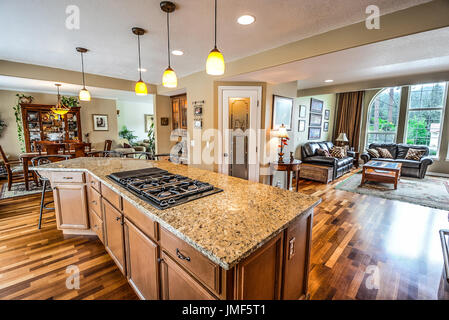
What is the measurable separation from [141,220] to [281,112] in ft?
12.0

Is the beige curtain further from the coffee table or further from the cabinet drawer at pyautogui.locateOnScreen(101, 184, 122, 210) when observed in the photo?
the cabinet drawer at pyautogui.locateOnScreen(101, 184, 122, 210)

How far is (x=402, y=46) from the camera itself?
2234 millimetres

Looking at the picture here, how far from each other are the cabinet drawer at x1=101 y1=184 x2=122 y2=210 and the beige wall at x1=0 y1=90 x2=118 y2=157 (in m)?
6.28

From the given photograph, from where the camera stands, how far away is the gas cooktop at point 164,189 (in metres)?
1.32

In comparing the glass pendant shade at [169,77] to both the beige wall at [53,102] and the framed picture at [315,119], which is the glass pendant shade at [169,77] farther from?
the beige wall at [53,102]

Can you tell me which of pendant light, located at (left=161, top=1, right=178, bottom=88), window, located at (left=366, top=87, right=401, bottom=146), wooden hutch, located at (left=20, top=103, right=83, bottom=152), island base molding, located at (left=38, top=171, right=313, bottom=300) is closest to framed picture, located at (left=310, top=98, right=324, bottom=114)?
window, located at (left=366, top=87, right=401, bottom=146)

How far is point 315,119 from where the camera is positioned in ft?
22.3

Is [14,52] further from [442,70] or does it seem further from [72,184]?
[442,70]

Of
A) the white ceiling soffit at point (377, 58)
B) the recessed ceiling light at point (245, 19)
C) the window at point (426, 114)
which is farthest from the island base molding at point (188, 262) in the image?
the window at point (426, 114)

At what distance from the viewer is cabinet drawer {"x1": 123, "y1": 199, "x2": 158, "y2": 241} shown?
1.25 m

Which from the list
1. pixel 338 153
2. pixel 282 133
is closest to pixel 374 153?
pixel 338 153

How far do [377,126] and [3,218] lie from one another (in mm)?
10177

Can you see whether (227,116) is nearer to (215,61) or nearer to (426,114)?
(215,61)

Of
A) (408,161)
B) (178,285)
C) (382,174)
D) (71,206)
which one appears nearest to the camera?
(178,285)
